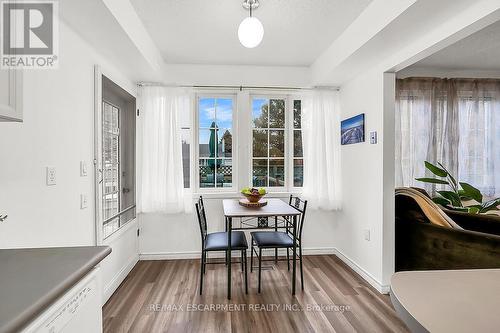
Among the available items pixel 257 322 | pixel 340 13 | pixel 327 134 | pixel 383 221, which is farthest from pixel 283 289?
pixel 340 13

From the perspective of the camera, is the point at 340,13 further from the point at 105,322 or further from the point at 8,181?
the point at 105,322

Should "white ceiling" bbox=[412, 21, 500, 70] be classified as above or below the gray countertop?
above

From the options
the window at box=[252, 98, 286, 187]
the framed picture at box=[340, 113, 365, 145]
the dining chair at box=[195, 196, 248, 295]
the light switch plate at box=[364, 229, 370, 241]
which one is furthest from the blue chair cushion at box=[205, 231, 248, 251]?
the framed picture at box=[340, 113, 365, 145]

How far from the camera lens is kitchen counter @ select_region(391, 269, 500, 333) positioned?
0.66 metres

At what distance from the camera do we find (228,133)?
3783 mm

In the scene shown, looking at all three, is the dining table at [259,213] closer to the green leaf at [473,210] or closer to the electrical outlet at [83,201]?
the electrical outlet at [83,201]

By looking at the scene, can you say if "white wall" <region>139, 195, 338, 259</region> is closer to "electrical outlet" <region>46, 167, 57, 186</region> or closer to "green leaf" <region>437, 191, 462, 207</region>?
"electrical outlet" <region>46, 167, 57, 186</region>

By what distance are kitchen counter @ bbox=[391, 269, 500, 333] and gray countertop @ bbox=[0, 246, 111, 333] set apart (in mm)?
1008

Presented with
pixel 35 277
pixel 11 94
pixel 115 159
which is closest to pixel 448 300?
pixel 35 277

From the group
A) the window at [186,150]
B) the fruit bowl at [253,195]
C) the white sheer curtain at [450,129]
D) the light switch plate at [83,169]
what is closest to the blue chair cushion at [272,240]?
the fruit bowl at [253,195]

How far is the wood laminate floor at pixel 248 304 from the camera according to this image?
2.16 m

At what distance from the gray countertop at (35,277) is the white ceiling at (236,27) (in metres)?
1.96

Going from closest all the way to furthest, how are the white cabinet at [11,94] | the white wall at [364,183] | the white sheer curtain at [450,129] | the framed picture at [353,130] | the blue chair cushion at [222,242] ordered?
the white cabinet at [11,94]
the blue chair cushion at [222,242]
the white wall at [364,183]
the framed picture at [353,130]
the white sheer curtain at [450,129]

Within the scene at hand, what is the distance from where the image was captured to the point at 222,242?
276 cm
